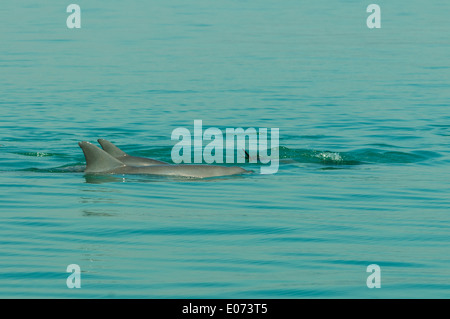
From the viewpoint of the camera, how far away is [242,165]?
2150 cm

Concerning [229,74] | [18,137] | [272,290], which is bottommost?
[272,290]

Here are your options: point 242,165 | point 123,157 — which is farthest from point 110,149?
point 242,165

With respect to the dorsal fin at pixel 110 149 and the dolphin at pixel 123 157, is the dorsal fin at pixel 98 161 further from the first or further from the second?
the dorsal fin at pixel 110 149

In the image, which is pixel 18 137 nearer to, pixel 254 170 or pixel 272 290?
pixel 254 170

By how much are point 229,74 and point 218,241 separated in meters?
26.5

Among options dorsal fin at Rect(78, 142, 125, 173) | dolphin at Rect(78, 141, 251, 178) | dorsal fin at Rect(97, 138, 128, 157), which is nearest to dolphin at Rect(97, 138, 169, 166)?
dorsal fin at Rect(97, 138, 128, 157)

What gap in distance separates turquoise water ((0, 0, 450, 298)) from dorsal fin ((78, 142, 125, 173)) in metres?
0.28

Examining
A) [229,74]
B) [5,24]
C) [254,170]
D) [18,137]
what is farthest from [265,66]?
[5,24]

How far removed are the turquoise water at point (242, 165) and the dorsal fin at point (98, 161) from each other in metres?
0.28

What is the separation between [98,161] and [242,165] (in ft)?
12.6

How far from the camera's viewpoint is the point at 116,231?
13.7 m

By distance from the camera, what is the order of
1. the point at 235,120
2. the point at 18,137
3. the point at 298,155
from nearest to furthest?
the point at 298,155
the point at 18,137
the point at 235,120

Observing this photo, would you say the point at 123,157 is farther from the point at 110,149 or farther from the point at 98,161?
the point at 98,161

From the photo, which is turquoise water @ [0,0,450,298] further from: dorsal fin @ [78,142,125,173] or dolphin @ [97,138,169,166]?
dolphin @ [97,138,169,166]
